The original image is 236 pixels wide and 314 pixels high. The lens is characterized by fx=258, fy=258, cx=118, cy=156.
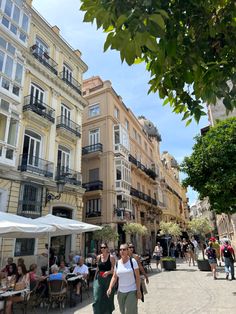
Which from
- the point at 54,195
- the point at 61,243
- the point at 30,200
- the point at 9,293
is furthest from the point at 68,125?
the point at 9,293

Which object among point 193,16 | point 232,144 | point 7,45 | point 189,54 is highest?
point 7,45

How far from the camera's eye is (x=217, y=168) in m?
12.4

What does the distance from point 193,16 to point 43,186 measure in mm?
14288

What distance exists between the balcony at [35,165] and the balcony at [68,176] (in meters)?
0.83

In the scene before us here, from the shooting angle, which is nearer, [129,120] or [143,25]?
[143,25]

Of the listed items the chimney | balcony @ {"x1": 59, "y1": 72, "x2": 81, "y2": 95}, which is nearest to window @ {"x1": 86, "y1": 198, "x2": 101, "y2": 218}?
balcony @ {"x1": 59, "y1": 72, "x2": 81, "y2": 95}

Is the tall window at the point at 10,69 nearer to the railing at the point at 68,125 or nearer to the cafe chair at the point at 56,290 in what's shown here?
the railing at the point at 68,125

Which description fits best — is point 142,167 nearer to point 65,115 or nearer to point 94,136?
point 94,136

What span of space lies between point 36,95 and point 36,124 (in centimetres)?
215

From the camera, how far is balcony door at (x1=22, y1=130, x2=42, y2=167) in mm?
15195

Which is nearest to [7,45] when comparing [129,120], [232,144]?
[232,144]

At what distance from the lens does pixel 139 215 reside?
29.9m

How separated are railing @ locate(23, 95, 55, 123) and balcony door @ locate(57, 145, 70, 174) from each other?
239 centimetres

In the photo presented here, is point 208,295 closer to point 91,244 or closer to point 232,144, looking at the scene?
point 232,144
